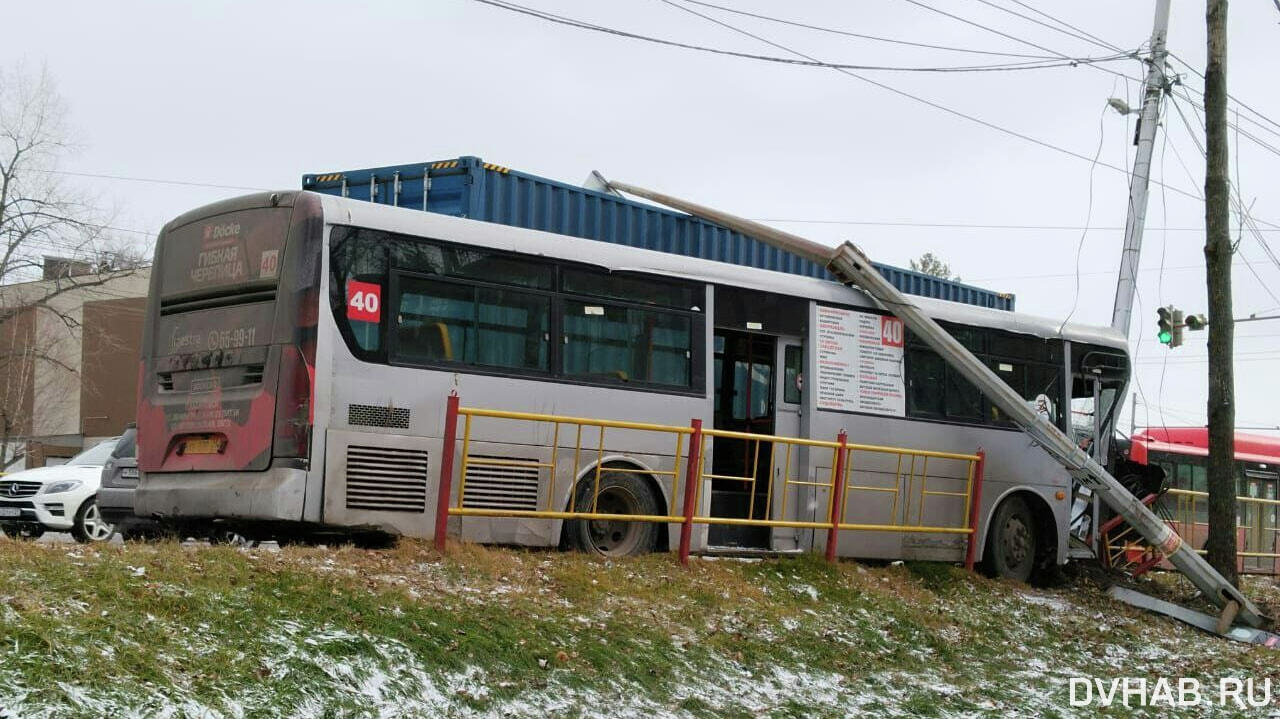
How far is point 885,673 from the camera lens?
35.8 feet

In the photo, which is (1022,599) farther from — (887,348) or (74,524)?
(74,524)

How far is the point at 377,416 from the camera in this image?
1129 cm

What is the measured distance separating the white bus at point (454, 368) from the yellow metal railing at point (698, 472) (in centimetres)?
7

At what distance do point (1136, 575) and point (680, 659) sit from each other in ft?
33.3

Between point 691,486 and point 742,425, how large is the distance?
2598 millimetres

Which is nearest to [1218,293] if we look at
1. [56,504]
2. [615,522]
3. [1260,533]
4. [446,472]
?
[1260,533]

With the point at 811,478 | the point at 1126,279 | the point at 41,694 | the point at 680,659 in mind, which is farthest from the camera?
the point at 1126,279

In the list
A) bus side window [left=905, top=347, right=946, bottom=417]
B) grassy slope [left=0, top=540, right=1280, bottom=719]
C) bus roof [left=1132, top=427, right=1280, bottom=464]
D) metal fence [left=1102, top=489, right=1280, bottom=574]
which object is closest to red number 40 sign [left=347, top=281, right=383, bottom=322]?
grassy slope [left=0, top=540, right=1280, bottom=719]

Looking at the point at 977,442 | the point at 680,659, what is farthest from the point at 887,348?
the point at 680,659

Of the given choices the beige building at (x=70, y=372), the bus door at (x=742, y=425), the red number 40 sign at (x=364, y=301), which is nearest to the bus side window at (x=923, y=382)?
the bus door at (x=742, y=425)

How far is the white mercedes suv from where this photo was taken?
17.2 m

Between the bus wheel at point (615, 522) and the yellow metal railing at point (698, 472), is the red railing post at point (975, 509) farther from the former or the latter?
the bus wheel at point (615, 522)

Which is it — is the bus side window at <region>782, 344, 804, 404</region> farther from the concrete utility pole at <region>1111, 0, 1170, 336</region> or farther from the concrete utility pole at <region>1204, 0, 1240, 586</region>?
the concrete utility pole at <region>1111, 0, 1170, 336</region>

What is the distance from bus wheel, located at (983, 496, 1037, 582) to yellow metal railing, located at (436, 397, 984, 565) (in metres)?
0.94
